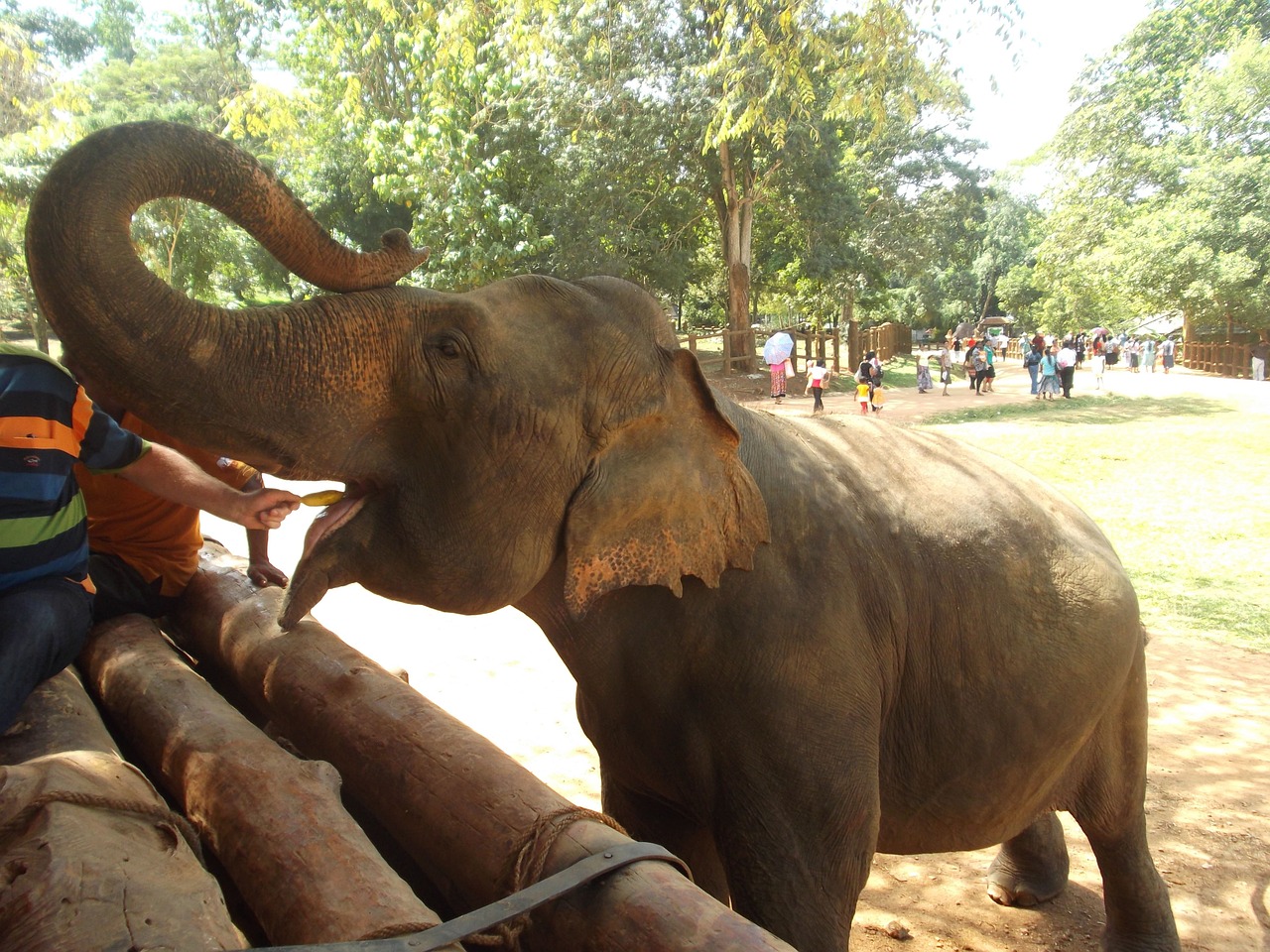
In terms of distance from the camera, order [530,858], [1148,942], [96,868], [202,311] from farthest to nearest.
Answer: [1148,942] → [202,311] → [530,858] → [96,868]

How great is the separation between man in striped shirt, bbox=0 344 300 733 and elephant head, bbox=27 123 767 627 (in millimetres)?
556

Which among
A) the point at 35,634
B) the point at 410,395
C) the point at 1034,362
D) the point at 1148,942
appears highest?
the point at 410,395

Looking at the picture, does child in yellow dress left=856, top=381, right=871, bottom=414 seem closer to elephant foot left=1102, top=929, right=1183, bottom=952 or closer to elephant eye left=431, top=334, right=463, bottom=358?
elephant foot left=1102, top=929, right=1183, bottom=952

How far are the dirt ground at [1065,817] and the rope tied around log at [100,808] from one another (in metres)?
2.50

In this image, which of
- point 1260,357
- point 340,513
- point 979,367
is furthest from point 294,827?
point 1260,357

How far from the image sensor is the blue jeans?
211 centimetres

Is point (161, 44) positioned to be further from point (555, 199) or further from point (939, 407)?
point (939, 407)

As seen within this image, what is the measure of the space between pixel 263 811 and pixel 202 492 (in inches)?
46.4

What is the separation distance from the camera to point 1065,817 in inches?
204

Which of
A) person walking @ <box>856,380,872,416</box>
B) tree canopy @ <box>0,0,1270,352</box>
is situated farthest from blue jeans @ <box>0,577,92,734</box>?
person walking @ <box>856,380,872,416</box>

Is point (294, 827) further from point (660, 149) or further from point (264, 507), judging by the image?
point (660, 149)

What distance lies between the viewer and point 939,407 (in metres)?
23.6

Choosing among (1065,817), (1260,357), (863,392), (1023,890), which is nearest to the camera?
(1023,890)

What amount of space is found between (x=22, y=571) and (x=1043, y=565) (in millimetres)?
2743
